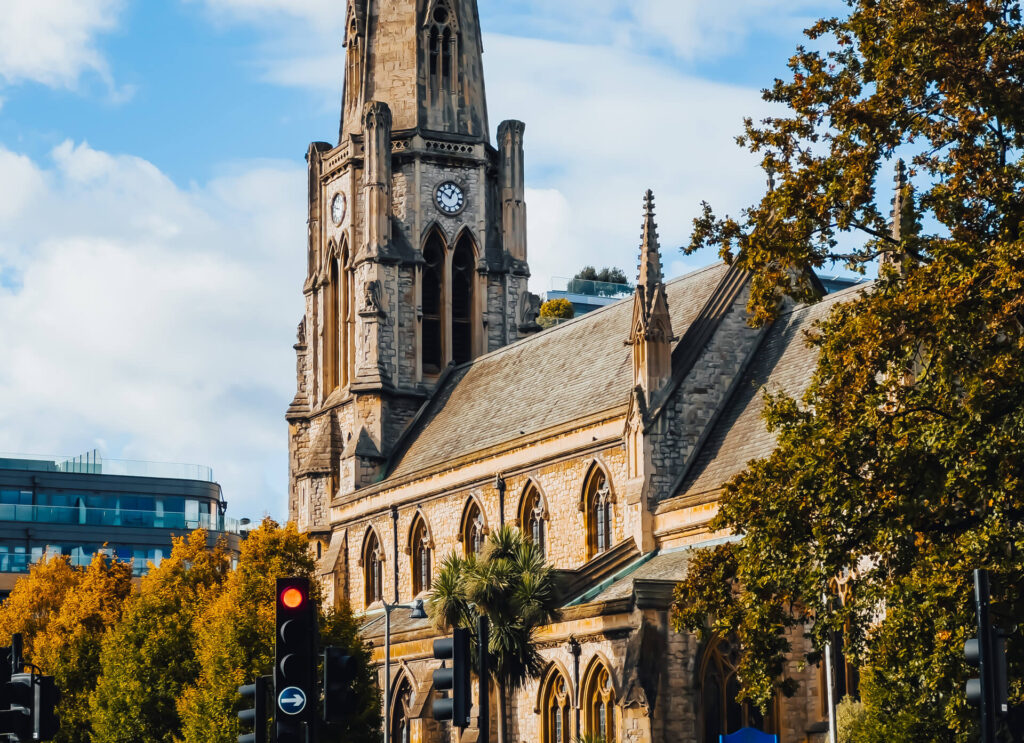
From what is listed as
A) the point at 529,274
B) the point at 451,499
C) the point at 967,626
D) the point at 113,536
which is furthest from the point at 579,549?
the point at 113,536

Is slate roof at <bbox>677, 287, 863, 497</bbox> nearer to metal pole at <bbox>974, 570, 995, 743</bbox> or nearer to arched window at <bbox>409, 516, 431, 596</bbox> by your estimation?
arched window at <bbox>409, 516, 431, 596</bbox>

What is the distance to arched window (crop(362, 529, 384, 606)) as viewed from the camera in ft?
194

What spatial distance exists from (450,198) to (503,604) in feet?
96.0

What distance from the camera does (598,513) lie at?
47.9 metres

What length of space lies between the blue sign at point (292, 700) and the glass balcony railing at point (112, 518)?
288 ft

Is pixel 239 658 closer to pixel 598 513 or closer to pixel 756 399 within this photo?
pixel 598 513

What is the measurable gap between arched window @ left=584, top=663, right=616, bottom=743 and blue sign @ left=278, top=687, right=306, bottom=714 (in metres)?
26.0

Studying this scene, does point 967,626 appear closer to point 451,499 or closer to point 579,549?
point 579,549

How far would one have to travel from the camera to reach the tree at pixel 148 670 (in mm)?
48938

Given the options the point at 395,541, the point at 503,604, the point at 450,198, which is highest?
the point at 450,198

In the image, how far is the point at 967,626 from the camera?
74.6ft

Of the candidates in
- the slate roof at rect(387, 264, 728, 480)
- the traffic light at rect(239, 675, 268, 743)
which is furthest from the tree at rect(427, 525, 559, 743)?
the traffic light at rect(239, 675, 268, 743)

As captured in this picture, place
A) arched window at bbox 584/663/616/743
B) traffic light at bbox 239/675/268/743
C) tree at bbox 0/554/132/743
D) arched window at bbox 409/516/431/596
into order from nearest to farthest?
traffic light at bbox 239/675/268/743, arched window at bbox 584/663/616/743, tree at bbox 0/554/132/743, arched window at bbox 409/516/431/596

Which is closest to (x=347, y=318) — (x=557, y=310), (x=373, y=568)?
(x=373, y=568)
